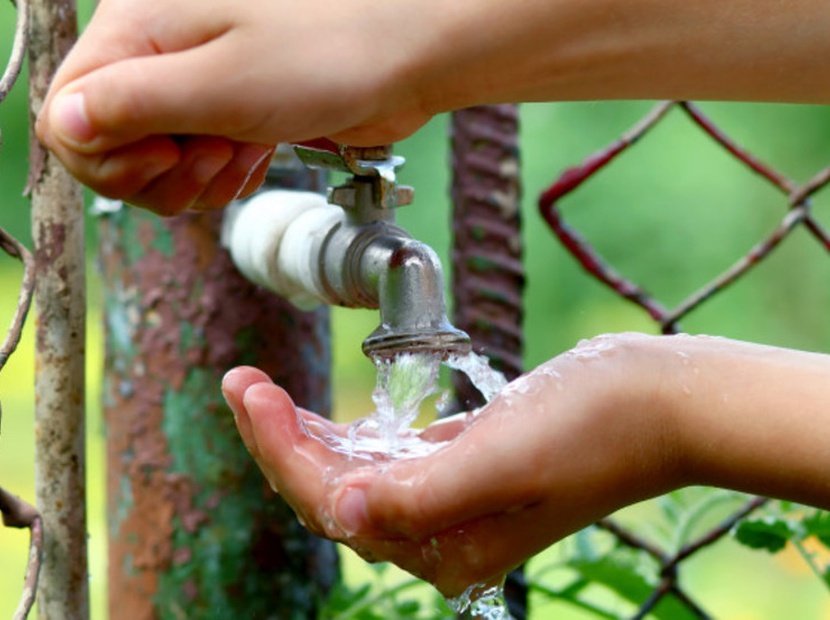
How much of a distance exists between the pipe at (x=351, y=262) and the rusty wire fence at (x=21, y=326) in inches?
5.3

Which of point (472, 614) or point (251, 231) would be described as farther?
point (251, 231)

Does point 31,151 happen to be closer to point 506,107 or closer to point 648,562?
point 506,107

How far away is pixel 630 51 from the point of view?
1.76 ft

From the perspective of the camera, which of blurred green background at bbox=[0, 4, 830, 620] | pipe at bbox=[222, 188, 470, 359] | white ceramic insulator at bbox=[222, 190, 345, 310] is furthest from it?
blurred green background at bbox=[0, 4, 830, 620]

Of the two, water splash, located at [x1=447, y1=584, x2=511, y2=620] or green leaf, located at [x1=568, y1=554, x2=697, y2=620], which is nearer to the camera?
water splash, located at [x1=447, y1=584, x2=511, y2=620]

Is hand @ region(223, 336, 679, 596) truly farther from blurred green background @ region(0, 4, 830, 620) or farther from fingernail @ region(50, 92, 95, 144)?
blurred green background @ region(0, 4, 830, 620)

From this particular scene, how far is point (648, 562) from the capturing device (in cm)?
91

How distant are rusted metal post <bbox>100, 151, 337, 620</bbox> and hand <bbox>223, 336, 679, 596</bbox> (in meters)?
0.23

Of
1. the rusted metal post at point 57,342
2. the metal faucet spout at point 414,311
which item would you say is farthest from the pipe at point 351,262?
the rusted metal post at point 57,342

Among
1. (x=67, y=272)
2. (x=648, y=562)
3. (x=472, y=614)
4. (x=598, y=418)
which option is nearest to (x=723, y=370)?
(x=598, y=418)

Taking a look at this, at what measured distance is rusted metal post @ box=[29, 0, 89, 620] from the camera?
1.84 ft

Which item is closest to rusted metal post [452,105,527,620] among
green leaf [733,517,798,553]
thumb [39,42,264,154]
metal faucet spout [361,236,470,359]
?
green leaf [733,517,798,553]

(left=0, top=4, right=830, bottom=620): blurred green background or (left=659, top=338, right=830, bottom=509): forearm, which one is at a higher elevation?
(left=0, top=4, right=830, bottom=620): blurred green background

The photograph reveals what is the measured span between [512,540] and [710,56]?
0.70ft
